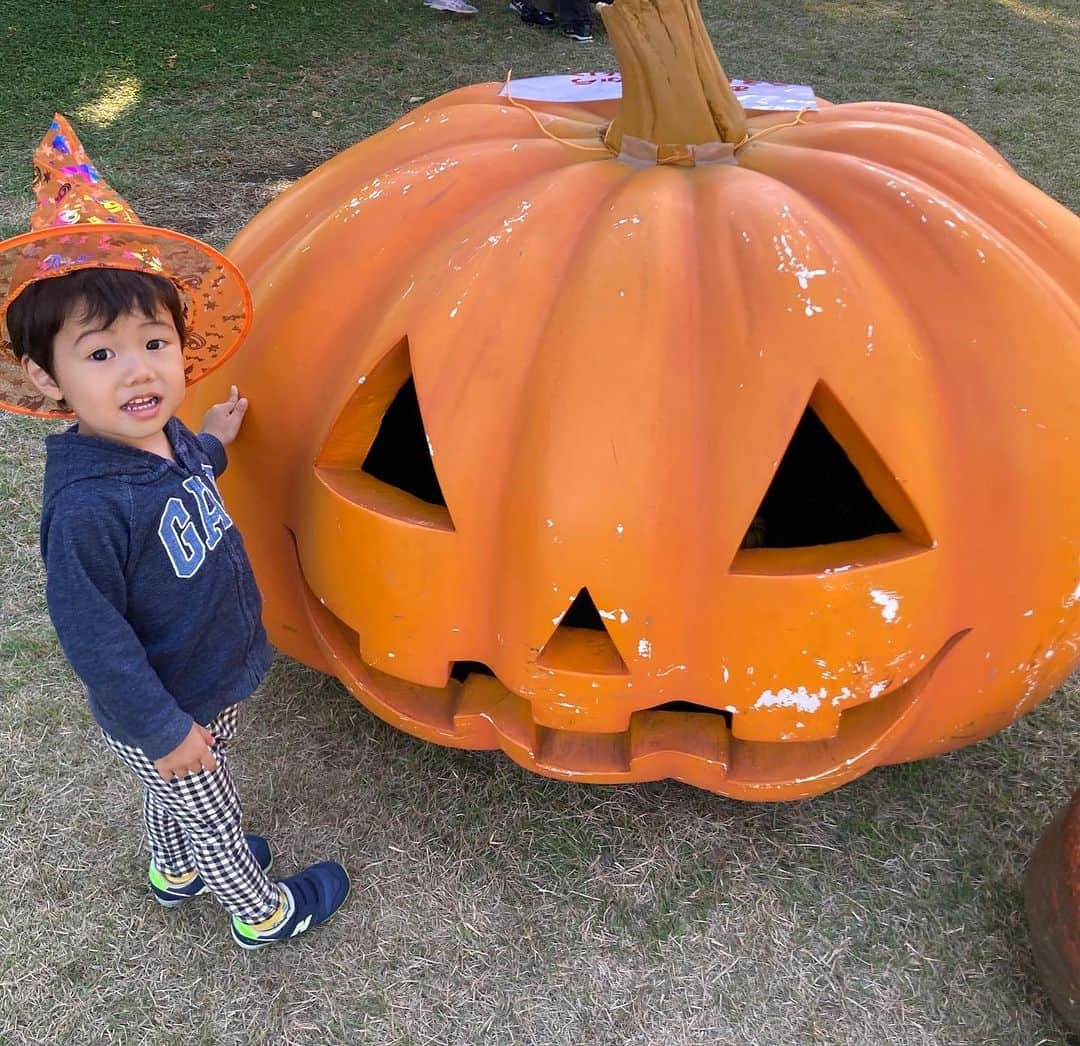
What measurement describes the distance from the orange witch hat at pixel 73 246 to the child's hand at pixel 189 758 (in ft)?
1.73

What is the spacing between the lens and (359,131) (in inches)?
200

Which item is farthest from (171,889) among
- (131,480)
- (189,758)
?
(131,480)

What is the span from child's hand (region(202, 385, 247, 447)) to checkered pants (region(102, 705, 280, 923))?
48 centimetres

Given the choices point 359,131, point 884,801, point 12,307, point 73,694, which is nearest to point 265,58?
point 359,131

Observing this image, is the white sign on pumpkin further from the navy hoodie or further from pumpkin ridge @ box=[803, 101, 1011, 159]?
the navy hoodie

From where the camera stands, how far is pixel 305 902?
1.82 m

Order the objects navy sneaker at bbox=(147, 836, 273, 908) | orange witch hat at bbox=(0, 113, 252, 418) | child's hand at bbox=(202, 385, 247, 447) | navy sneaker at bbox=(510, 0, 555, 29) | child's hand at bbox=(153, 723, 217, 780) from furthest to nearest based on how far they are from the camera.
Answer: navy sneaker at bbox=(510, 0, 555, 29) < navy sneaker at bbox=(147, 836, 273, 908) < child's hand at bbox=(202, 385, 247, 447) < child's hand at bbox=(153, 723, 217, 780) < orange witch hat at bbox=(0, 113, 252, 418)

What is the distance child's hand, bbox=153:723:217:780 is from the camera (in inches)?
58.1

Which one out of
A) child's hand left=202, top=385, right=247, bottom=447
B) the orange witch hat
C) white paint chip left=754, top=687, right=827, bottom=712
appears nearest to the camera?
the orange witch hat

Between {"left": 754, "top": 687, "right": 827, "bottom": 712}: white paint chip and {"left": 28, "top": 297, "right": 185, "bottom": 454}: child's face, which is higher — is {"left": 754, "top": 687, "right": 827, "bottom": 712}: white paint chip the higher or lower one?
the lower one

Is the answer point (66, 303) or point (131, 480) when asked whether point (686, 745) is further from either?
point (66, 303)

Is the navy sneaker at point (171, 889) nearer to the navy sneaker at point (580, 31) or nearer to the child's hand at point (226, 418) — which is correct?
the child's hand at point (226, 418)

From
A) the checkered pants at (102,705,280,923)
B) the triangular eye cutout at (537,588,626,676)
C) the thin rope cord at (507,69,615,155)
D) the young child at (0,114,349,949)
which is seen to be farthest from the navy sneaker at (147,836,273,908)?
the thin rope cord at (507,69,615,155)

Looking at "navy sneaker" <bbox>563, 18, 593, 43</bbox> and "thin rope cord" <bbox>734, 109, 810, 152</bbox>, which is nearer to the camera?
"thin rope cord" <bbox>734, 109, 810, 152</bbox>
